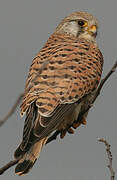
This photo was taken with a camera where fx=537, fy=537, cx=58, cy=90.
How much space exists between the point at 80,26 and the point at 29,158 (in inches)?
92.9

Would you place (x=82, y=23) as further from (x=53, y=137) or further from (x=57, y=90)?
(x=53, y=137)

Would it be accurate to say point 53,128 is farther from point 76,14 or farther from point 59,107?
point 76,14


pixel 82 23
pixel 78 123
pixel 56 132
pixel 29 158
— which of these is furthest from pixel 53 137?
pixel 82 23

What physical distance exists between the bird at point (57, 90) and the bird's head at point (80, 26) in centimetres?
2

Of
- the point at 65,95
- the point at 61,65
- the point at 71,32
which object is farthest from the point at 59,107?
the point at 71,32

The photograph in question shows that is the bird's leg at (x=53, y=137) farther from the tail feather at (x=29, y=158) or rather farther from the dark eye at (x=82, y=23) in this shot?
the dark eye at (x=82, y=23)

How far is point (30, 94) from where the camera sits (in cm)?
521

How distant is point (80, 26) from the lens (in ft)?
22.0

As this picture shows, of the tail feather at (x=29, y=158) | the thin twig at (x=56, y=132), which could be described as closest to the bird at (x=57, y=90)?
the tail feather at (x=29, y=158)

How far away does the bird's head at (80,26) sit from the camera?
21.7ft

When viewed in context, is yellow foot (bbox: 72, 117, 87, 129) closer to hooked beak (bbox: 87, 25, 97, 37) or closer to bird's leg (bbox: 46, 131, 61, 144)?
bird's leg (bbox: 46, 131, 61, 144)

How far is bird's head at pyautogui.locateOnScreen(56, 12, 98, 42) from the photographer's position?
260 inches

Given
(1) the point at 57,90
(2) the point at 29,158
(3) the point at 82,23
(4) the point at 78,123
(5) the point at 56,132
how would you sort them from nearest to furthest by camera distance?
1. (2) the point at 29,158
2. (1) the point at 57,90
3. (5) the point at 56,132
4. (4) the point at 78,123
5. (3) the point at 82,23

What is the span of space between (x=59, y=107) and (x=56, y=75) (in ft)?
1.32
